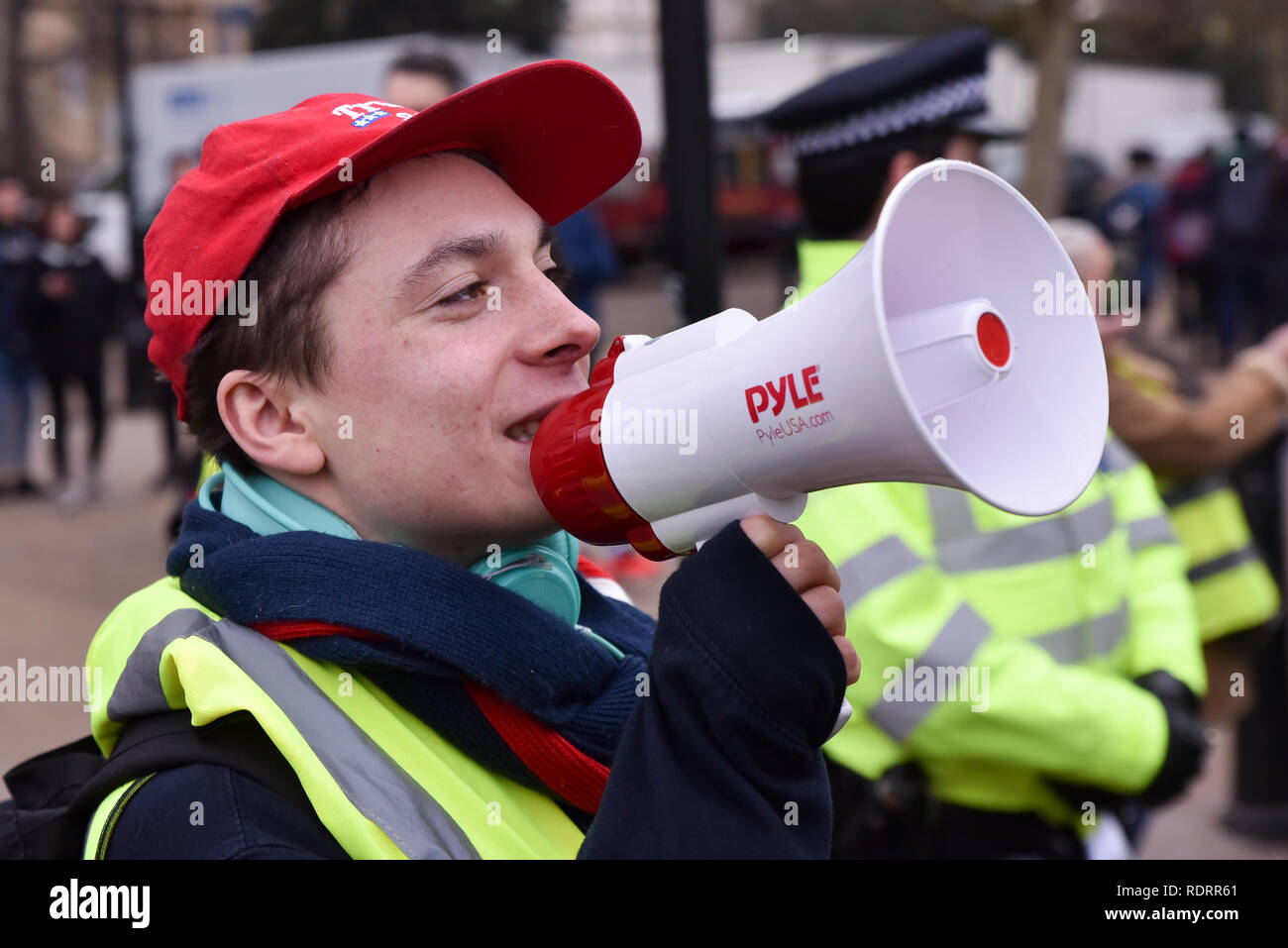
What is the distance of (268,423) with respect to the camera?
1685 millimetres

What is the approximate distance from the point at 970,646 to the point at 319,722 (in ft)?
4.45

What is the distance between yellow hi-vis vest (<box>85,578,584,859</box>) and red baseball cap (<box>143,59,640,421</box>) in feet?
1.24

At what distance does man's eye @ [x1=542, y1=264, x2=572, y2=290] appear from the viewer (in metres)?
1.80

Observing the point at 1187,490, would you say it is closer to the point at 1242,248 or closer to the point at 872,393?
the point at 872,393

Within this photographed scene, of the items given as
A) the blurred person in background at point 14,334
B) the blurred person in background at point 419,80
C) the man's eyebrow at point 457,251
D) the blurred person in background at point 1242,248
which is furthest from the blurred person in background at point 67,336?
the blurred person in background at point 1242,248

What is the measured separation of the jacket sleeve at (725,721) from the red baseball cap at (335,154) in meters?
0.58

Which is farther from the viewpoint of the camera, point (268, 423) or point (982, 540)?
point (982, 540)

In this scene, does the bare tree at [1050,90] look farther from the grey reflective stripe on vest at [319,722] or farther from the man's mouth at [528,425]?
the grey reflective stripe on vest at [319,722]

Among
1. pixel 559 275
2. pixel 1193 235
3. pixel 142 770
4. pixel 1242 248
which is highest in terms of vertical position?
pixel 559 275

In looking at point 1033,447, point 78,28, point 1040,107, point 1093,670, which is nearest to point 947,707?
point 1093,670

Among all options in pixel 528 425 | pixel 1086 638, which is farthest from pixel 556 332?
pixel 1086 638

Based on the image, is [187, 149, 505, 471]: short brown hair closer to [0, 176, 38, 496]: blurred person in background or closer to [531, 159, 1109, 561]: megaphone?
[531, 159, 1109, 561]: megaphone

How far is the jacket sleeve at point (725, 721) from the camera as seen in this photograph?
1.36 m

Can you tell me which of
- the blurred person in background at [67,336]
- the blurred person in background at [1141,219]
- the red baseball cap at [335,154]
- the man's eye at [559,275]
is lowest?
the blurred person in background at [1141,219]
